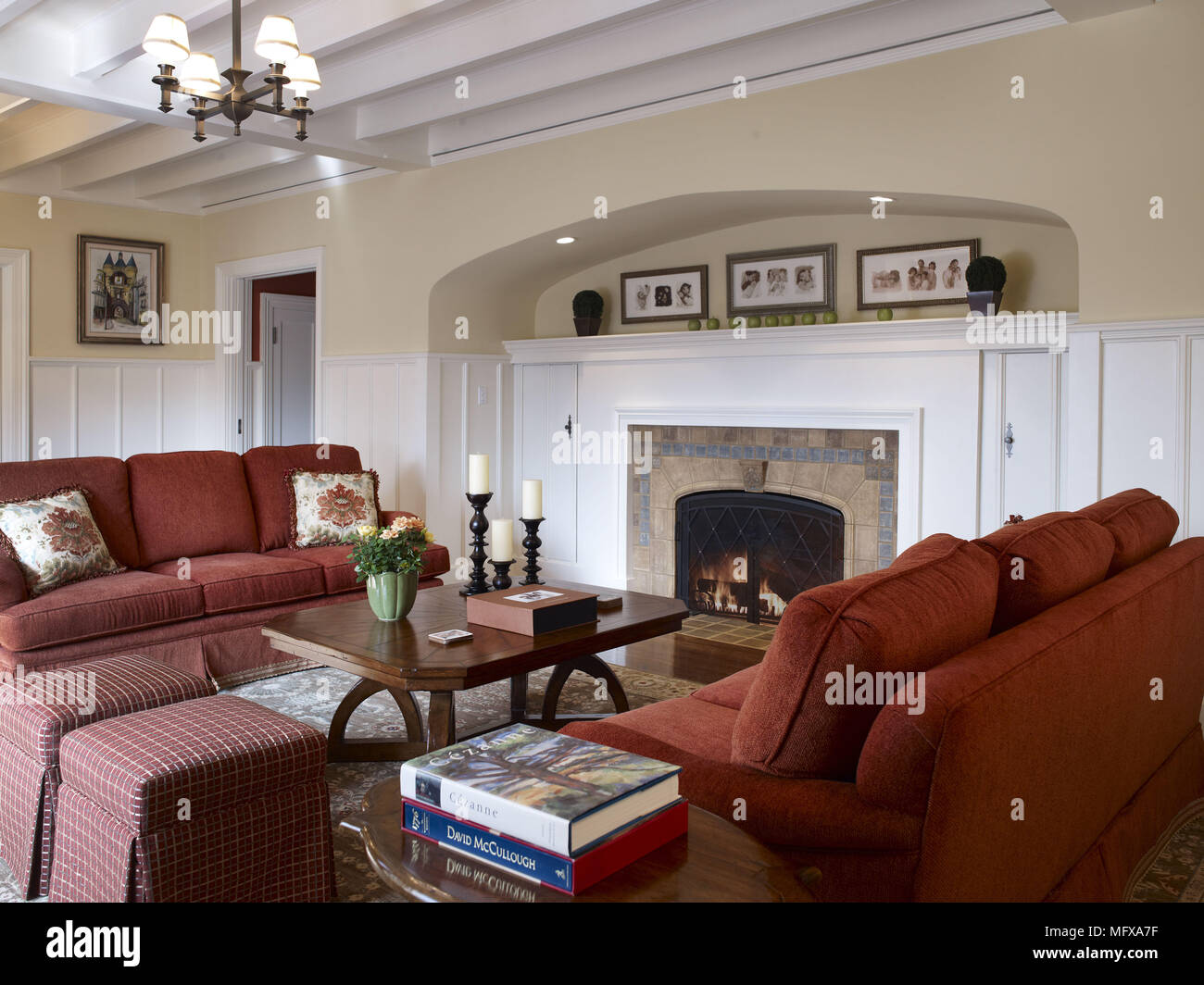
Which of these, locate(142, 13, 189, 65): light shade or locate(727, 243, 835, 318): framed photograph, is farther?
locate(727, 243, 835, 318): framed photograph

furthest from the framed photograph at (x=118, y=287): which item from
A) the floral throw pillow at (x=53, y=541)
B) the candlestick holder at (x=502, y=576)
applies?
the candlestick holder at (x=502, y=576)

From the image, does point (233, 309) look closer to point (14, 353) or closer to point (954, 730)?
point (14, 353)

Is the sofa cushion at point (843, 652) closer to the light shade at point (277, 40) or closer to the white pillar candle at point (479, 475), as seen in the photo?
the white pillar candle at point (479, 475)

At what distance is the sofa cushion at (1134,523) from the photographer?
247 centimetres

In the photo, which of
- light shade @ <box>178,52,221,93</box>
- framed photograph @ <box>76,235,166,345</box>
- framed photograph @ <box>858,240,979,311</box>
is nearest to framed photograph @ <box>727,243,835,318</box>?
framed photograph @ <box>858,240,979,311</box>

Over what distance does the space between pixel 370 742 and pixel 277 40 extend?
2.27 m

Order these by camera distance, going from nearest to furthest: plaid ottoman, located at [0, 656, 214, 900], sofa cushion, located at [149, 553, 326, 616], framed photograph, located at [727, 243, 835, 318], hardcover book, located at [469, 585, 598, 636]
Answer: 1. plaid ottoman, located at [0, 656, 214, 900]
2. hardcover book, located at [469, 585, 598, 636]
3. sofa cushion, located at [149, 553, 326, 616]
4. framed photograph, located at [727, 243, 835, 318]

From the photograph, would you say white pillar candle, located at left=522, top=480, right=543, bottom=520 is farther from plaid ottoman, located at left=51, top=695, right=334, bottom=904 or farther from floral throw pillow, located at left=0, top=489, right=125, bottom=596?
floral throw pillow, located at left=0, top=489, right=125, bottom=596

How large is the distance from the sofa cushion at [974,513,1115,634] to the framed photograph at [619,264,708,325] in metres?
3.83

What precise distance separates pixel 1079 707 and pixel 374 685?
216 centimetres

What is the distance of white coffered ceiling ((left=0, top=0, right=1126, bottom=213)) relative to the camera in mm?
4016

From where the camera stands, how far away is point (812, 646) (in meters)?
1.61
